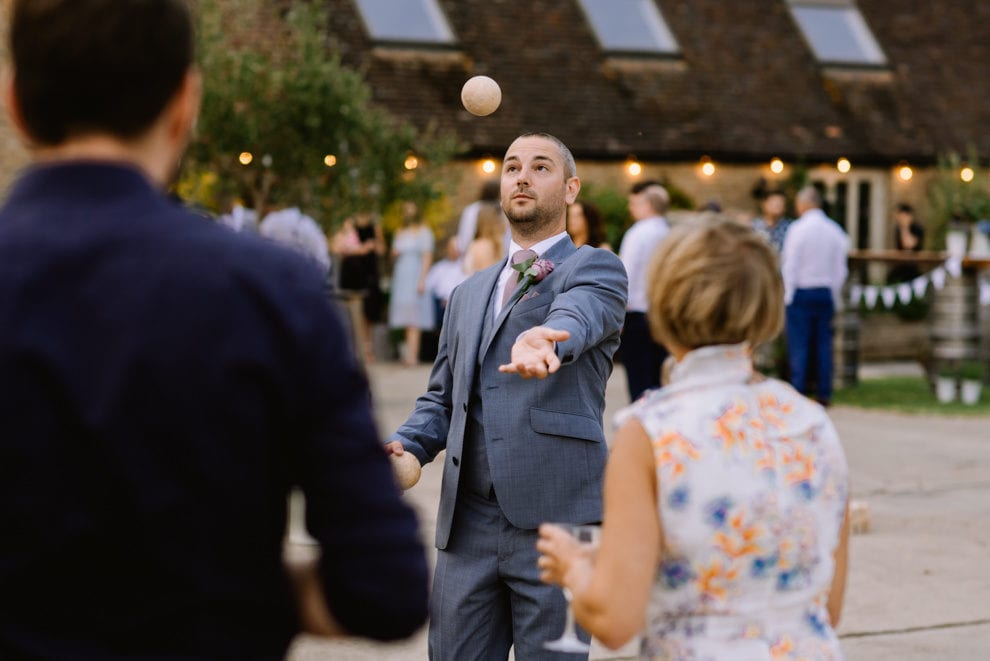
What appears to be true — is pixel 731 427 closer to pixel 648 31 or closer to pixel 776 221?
pixel 776 221

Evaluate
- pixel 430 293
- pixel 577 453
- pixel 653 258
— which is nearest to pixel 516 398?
pixel 577 453

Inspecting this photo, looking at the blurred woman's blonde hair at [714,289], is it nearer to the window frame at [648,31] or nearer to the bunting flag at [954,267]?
the bunting flag at [954,267]

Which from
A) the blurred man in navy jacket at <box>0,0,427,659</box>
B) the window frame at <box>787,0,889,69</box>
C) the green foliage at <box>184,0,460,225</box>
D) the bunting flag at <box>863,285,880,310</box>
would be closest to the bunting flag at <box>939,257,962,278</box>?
the bunting flag at <box>863,285,880,310</box>

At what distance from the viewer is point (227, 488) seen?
1.78 metres

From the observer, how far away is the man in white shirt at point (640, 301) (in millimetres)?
11031

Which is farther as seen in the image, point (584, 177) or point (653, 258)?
point (584, 177)

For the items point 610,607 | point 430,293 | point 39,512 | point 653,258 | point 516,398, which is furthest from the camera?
point 430,293

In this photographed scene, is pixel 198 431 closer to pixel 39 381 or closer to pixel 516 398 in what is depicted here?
pixel 39 381

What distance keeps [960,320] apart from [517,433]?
11667mm

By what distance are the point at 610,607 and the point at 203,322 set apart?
36.4 inches

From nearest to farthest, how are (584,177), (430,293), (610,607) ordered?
(610,607), (430,293), (584,177)

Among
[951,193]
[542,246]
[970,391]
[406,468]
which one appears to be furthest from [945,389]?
[406,468]

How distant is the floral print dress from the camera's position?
2412 mm

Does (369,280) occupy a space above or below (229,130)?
below
